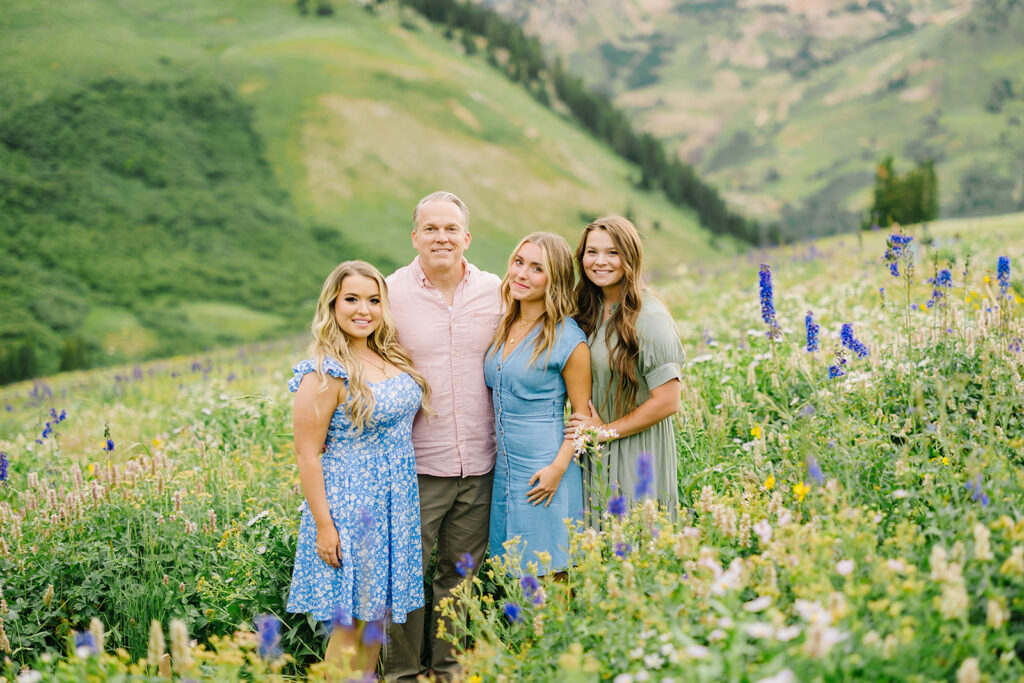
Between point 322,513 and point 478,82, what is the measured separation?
82.0 meters

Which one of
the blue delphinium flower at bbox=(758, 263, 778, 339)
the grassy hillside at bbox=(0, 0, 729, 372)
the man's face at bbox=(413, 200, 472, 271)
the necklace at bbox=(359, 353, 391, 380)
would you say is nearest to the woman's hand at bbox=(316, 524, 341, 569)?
the necklace at bbox=(359, 353, 391, 380)

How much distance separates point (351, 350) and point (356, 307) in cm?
27

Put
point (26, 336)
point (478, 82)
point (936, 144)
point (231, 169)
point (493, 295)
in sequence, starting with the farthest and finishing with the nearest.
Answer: point (936, 144)
point (478, 82)
point (231, 169)
point (26, 336)
point (493, 295)

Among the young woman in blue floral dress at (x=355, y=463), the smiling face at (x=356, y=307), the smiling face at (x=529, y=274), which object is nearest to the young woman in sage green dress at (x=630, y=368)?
the smiling face at (x=529, y=274)

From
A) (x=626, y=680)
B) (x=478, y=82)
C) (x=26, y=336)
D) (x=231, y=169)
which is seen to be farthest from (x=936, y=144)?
(x=626, y=680)

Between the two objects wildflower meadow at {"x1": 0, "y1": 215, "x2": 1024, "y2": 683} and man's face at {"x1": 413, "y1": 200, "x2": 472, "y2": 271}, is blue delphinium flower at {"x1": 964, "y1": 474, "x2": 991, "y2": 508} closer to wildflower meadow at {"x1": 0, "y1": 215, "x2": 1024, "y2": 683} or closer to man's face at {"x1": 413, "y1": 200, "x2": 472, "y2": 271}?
wildflower meadow at {"x1": 0, "y1": 215, "x2": 1024, "y2": 683}

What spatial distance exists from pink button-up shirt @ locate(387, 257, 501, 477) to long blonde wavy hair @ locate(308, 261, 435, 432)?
0.11 metres

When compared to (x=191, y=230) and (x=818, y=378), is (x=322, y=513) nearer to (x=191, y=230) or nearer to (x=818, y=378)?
(x=818, y=378)

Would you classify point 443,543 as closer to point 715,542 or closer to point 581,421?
point 581,421

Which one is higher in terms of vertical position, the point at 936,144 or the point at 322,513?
the point at 936,144

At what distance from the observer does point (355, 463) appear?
156 inches

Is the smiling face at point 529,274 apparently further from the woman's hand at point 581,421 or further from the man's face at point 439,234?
the woman's hand at point 581,421

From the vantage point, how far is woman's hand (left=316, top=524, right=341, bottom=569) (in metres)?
3.83

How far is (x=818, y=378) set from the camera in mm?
5109
